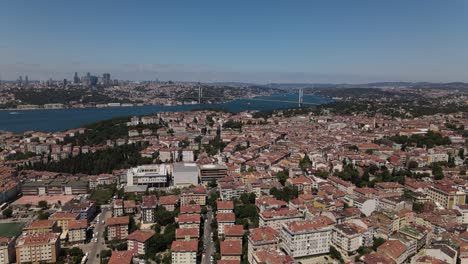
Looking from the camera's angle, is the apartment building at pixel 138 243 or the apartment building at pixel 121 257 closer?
the apartment building at pixel 121 257

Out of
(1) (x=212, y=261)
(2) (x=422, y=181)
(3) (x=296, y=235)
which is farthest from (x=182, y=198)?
(2) (x=422, y=181)

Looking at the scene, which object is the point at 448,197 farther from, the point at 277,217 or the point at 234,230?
the point at 234,230

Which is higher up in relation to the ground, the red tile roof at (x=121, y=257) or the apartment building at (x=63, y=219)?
the red tile roof at (x=121, y=257)

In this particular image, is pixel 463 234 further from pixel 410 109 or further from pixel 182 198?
pixel 410 109

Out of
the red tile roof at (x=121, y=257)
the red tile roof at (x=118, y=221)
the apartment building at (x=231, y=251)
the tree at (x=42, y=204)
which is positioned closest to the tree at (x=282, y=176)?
the apartment building at (x=231, y=251)

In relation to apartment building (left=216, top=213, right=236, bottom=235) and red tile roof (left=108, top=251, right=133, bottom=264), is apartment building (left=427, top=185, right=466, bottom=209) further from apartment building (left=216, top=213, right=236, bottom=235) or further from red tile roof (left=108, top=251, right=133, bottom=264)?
red tile roof (left=108, top=251, right=133, bottom=264)

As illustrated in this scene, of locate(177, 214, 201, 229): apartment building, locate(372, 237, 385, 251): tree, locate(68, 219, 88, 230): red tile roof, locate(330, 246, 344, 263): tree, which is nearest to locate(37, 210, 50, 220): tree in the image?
locate(68, 219, 88, 230): red tile roof

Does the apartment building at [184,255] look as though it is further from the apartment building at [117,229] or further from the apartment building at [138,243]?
the apartment building at [117,229]
